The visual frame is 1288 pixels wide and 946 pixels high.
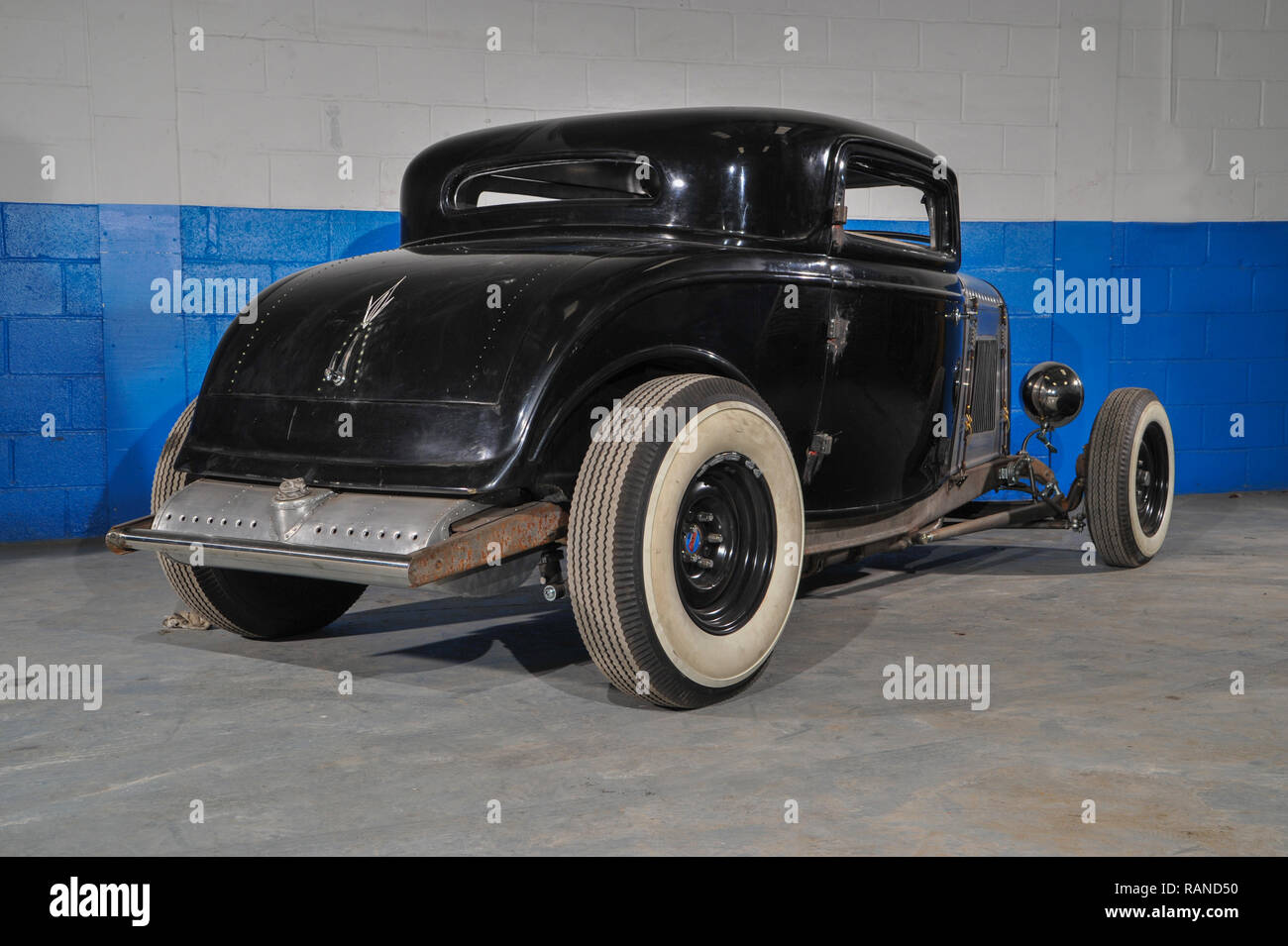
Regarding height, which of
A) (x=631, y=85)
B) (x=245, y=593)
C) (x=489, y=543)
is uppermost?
(x=631, y=85)

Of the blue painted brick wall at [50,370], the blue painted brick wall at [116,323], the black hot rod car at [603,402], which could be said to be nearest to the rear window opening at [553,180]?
the black hot rod car at [603,402]

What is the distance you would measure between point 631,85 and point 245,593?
4660mm

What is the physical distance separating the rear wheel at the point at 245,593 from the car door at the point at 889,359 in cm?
175

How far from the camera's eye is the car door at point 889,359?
4.30m

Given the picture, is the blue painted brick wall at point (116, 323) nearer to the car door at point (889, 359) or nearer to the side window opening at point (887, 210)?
the side window opening at point (887, 210)

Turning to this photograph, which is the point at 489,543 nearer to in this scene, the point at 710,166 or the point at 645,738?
the point at 645,738

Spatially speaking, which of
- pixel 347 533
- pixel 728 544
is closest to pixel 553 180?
pixel 728 544

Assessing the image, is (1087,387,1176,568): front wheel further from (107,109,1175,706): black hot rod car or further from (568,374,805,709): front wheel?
(568,374,805,709): front wheel

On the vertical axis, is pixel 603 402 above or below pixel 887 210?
below

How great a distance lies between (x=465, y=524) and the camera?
3316 mm

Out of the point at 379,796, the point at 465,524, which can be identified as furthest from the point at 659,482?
the point at 379,796

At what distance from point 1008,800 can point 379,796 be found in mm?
1379

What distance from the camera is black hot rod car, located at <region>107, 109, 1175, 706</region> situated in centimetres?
336

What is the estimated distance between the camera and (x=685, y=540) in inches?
144
